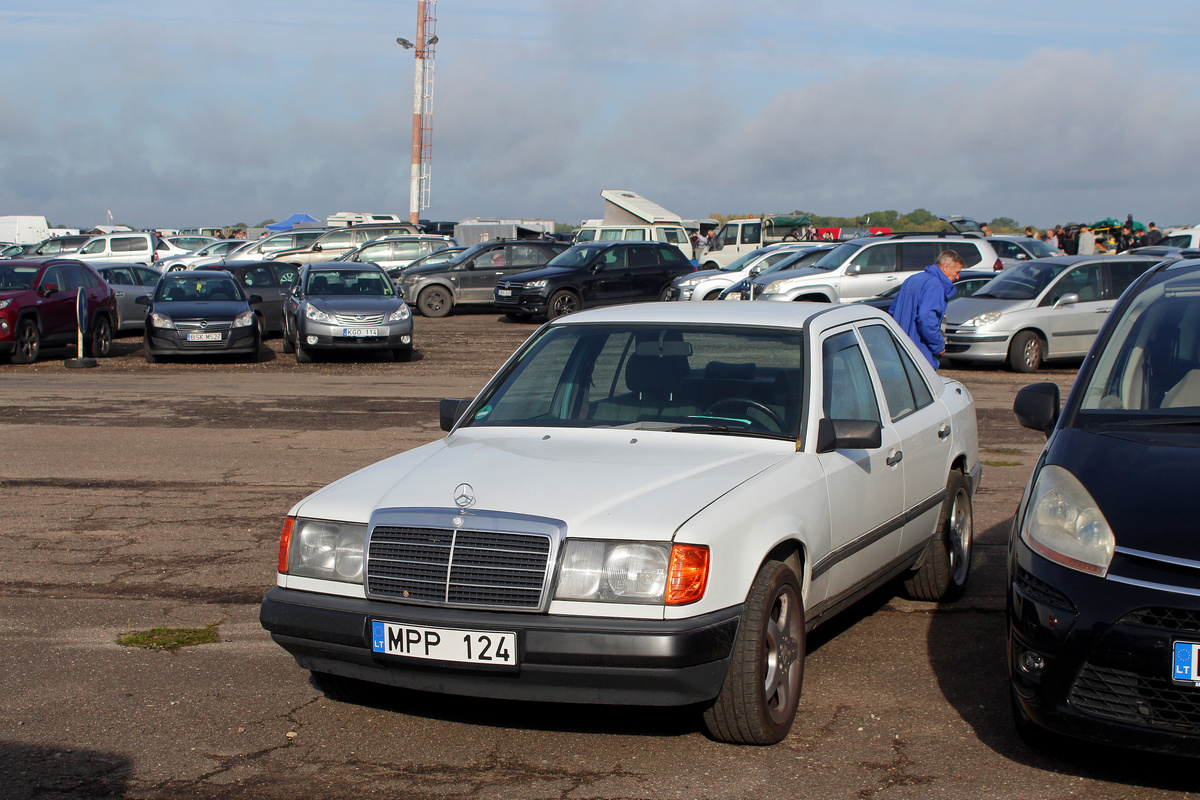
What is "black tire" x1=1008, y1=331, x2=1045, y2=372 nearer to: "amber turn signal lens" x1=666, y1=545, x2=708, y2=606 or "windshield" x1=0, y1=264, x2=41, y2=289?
"amber turn signal lens" x1=666, y1=545, x2=708, y2=606

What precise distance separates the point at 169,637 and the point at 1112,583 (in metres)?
4.04

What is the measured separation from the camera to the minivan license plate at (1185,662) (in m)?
3.32

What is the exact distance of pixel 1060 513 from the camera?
3785 millimetres

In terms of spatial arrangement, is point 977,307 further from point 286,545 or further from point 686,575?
point 286,545

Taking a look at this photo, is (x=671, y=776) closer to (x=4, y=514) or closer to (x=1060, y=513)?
(x=1060, y=513)

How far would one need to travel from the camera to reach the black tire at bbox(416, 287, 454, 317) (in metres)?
27.3

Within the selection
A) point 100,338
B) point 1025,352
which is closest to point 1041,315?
point 1025,352

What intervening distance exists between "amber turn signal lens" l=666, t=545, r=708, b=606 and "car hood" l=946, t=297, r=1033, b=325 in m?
14.6

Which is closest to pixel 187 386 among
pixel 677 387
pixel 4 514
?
pixel 4 514

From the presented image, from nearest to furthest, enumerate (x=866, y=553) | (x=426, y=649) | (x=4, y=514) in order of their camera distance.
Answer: (x=426, y=649) < (x=866, y=553) < (x=4, y=514)

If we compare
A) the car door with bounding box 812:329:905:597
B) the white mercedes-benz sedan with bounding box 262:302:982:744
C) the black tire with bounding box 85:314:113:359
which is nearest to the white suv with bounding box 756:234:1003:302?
the black tire with bounding box 85:314:113:359

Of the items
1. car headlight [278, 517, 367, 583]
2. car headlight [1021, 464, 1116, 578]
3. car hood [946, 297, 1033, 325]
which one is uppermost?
car hood [946, 297, 1033, 325]

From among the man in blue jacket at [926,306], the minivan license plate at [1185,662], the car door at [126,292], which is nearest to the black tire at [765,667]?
the minivan license plate at [1185,662]

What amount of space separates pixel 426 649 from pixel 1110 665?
6.98 feet
